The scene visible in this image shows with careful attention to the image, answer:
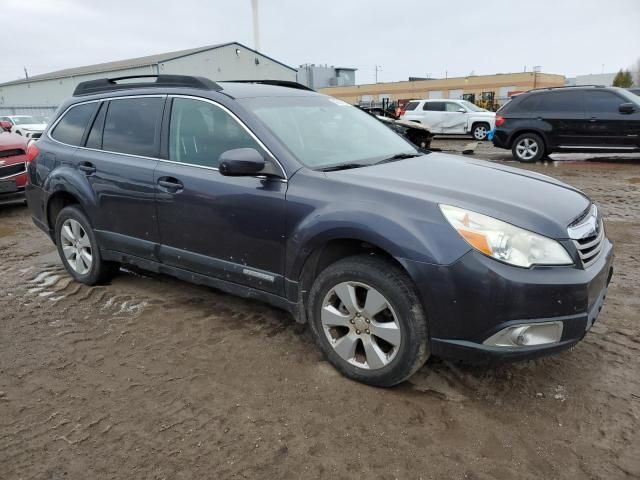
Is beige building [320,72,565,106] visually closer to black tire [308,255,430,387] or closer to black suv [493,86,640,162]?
black suv [493,86,640,162]

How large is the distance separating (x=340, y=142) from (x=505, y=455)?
2.20 m

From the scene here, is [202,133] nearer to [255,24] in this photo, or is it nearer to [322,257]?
[322,257]

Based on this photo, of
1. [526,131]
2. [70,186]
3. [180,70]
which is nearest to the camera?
[70,186]

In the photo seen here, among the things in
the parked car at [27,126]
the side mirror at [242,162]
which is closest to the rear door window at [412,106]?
the parked car at [27,126]

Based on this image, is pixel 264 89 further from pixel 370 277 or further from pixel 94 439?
pixel 94 439

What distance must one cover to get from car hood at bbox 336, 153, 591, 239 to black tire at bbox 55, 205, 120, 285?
2.49 meters

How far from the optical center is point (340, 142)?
11.6 ft

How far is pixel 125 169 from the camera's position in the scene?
3.88 m

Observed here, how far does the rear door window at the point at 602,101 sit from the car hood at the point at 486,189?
8.86 metres

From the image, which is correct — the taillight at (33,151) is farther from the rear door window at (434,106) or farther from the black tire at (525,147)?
the rear door window at (434,106)

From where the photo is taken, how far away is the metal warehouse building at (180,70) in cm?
3597

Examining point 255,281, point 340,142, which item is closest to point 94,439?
point 255,281

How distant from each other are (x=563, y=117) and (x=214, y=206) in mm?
10185

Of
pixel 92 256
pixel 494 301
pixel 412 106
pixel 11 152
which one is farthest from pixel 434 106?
pixel 494 301
